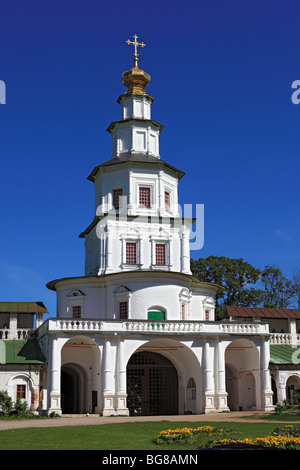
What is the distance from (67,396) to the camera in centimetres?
3862

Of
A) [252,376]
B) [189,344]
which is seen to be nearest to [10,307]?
[189,344]

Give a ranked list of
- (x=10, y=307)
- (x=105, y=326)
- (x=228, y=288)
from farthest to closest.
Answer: (x=228, y=288), (x=10, y=307), (x=105, y=326)

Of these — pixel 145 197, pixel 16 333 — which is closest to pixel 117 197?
pixel 145 197

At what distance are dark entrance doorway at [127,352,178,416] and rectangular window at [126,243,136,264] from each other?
619 cm

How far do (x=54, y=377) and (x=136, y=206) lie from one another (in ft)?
43.6

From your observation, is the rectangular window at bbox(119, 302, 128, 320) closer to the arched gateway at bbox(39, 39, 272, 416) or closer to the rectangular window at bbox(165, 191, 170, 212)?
the arched gateway at bbox(39, 39, 272, 416)

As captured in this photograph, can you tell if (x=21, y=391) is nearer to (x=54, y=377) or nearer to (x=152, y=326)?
(x=54, y=377)

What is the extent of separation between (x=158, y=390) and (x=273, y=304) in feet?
97.6

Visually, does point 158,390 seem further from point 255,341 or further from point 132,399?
point 255,341

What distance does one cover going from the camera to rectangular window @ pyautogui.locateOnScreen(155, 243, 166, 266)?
40094 mm

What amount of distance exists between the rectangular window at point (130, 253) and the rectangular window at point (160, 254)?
1483mm

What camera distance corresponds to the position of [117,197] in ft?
135

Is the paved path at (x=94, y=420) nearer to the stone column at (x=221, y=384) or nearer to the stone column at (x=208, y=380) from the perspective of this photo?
the stone column at (x=208, y=380)

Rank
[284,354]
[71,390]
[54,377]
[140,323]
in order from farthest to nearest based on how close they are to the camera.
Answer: [284,354] → [71,390] → [140,323] → [54,377]
